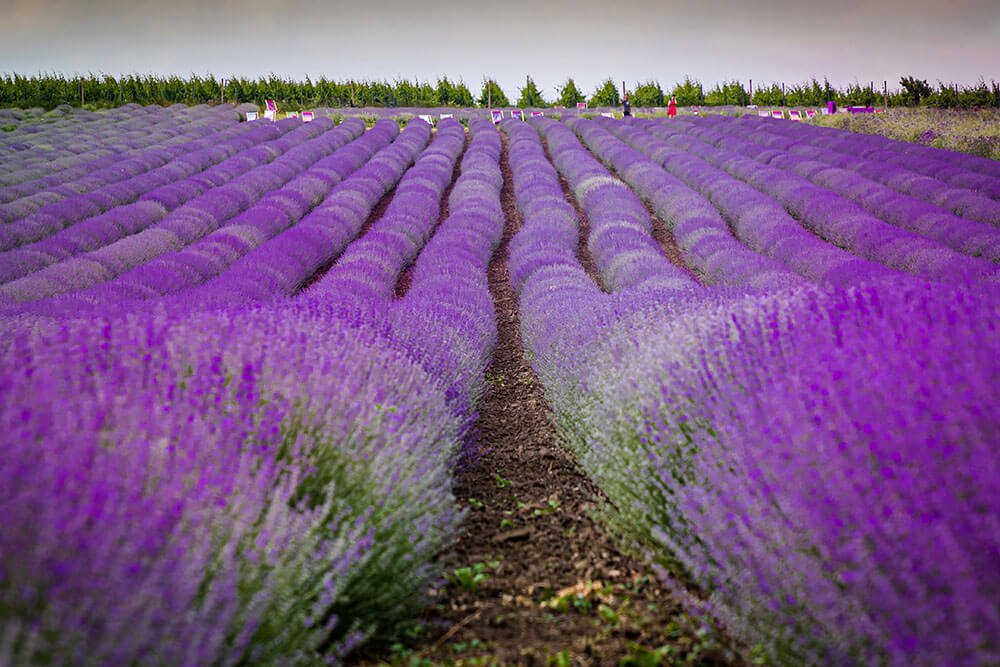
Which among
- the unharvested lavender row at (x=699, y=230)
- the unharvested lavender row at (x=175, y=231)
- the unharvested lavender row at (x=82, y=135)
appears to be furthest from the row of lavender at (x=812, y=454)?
the unharvested lavender row at (x=82, y=135)

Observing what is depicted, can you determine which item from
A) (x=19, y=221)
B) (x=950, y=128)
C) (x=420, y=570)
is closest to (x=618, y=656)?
(x=420, y=570)

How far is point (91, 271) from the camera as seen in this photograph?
7.86 meters

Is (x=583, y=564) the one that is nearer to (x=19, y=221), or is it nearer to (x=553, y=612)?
(x=553, y=612)

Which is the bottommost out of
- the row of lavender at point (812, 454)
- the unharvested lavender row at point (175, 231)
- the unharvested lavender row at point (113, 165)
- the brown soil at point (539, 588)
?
the brown soil at point (539, 588)

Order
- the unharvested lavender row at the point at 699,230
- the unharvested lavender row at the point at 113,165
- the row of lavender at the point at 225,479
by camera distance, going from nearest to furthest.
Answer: the row of lavender at the point at 225,479 → the unharvested lavender row at the point at 699,230 → the unharvested lavender row at the point at 113,165

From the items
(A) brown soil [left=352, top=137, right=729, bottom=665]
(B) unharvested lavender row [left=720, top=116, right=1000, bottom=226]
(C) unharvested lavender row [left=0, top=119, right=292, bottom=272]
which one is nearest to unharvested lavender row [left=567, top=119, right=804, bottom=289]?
(A) brown soil [left=352, top=137, right=729, bottom=665]

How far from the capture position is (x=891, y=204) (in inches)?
409

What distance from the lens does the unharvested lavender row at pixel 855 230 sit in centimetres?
747

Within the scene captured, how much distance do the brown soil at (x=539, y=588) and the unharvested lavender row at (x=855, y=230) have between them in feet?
10.6

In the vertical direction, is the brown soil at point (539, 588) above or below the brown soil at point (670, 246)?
below

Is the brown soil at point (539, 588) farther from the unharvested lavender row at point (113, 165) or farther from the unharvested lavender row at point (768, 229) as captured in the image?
the unharvested lavender row at point (113, 165)

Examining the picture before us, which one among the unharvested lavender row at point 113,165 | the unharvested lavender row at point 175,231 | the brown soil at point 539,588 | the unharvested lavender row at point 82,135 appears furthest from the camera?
the unharvested lavender row at point 82,135

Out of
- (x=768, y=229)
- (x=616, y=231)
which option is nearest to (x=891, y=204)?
(x=768, y=229)

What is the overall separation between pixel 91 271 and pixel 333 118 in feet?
58.8
